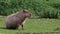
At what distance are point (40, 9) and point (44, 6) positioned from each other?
1.05 meters

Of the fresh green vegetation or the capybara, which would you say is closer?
the capybara

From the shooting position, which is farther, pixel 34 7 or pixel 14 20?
pixel 34 7

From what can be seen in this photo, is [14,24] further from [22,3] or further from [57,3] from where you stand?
[57,3]

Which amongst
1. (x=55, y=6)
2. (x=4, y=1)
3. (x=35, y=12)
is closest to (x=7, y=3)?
(x=4, y=1)

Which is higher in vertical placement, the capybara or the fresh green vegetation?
the capybara

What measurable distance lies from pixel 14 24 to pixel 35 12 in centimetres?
1027

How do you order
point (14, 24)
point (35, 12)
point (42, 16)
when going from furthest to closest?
1. point (35, 12)
2. point (42, 16)
3. point (14, 24)

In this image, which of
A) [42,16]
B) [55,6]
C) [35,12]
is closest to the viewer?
[42,16]

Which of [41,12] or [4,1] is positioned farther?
[4,1]

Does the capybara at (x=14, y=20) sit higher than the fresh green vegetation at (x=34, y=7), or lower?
higher

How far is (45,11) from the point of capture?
88.7 ft

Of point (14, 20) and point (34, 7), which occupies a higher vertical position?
point (14, 20)

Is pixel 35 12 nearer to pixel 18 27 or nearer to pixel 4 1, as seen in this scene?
pixel 4 1

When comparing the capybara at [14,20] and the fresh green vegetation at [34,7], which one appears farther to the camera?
the fresh green vegetation at [34,7]
